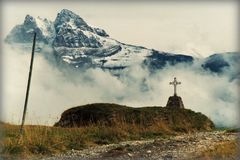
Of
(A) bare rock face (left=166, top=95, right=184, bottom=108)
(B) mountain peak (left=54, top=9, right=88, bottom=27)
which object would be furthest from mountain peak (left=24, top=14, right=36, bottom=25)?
(A) bare rock face (left=166, top=95, right=184, bottom=108)

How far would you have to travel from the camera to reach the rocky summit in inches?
786

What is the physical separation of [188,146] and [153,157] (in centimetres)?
174

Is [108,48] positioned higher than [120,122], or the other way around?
[108,48]

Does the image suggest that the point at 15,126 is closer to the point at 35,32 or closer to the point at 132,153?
the point at 35,32

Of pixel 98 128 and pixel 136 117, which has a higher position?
pixel 136 117

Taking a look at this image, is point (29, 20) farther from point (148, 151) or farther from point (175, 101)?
point (175, 101)

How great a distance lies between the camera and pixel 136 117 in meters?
20.3

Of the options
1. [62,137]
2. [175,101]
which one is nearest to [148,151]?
[62,137]

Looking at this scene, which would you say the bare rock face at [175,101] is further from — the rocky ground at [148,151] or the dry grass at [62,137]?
the rocky ground at [148,151]

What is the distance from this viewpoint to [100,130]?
17.5m

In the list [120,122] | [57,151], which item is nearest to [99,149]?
[57,151]

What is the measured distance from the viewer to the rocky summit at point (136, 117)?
65.5 feet

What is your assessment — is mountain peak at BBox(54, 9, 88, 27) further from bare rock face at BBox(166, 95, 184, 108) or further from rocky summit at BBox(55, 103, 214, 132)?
bare rock face at BBox(166, 95, 184, 108)

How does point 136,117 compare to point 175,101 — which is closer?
point 136,117
